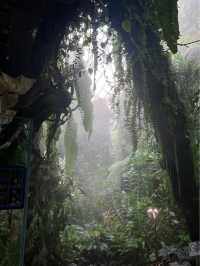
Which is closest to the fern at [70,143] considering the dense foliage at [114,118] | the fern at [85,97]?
the dense foliage at [114,118]

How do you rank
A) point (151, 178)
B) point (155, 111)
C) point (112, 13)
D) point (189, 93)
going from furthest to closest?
1. point (151, 178)
2. point (189, 93)
3. point (155, 111)
4. point (112, 13)

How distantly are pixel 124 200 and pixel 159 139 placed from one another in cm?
124

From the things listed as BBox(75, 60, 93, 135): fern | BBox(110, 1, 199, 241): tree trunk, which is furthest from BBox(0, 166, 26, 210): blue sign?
BBox(75, 60, 93, 135): fern

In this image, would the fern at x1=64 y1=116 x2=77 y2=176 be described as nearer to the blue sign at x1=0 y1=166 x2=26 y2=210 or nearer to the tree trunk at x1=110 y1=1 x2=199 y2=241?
the tree trunk at x1=110 y1=1 x2=199 y2=241

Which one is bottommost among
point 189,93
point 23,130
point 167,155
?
point 167,155

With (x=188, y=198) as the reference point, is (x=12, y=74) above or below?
above

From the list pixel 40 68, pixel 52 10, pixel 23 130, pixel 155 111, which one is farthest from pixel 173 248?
pixel 52 10

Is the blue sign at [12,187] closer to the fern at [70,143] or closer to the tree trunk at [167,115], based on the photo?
the tree trunk at [167,115]

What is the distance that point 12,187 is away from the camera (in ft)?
4.45

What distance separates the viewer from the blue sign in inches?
52.3

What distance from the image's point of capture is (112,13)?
143 centimetres

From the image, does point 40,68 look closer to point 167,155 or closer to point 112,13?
point 112,13

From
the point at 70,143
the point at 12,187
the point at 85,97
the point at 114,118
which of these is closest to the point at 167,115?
the point at 114,118

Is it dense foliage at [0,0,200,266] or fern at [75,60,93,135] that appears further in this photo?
fern at [75,60,93,135]
